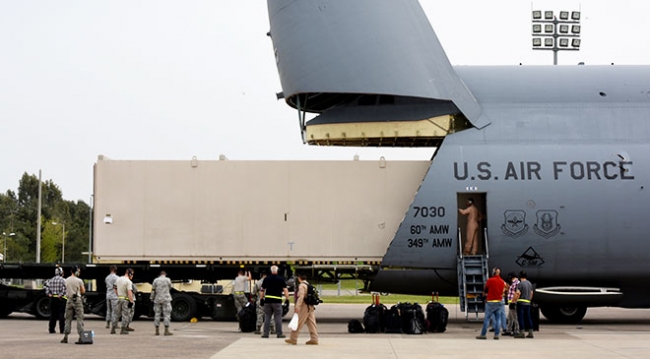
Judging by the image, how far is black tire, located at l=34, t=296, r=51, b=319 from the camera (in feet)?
92.7

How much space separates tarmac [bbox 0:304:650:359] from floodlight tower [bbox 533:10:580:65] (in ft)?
57.4

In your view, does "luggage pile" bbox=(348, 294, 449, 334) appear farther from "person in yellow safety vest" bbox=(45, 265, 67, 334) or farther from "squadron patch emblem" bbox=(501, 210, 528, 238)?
"person in yellow safety vest" bbox=(45, 265, 67, 334)

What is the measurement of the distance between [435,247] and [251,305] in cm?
521

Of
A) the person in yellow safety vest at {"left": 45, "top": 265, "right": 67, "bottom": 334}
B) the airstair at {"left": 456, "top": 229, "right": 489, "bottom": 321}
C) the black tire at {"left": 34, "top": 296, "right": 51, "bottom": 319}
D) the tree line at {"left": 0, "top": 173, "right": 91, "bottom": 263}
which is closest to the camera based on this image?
the person in yellow safety vest at {"left": 45, "top": 265, "right": 67, "bottom": 334}

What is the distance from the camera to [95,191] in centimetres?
2648

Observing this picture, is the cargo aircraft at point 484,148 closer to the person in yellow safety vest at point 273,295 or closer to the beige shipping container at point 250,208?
the beige shipping container at point 250,208

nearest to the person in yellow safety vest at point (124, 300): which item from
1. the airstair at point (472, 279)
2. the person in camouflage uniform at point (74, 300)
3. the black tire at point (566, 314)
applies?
the person in camouflage uniform at point (74, 300)

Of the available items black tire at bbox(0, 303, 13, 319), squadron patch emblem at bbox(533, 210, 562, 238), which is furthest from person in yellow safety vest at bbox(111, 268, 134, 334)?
squadron patch emblem at bbox(533, 210, 562, 238)

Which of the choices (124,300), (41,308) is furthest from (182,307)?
(124,300)

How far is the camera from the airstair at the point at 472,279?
24.4 meters

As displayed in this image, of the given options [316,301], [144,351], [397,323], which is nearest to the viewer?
[144,351]

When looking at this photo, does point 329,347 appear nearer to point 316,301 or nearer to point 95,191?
point 316,301

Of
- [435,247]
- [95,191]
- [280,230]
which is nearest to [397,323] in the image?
[435,247]

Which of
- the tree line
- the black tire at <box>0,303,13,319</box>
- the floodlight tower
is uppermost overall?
the floodlight tower
